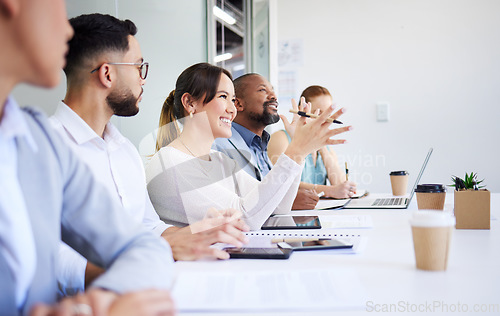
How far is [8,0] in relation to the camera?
20.9 inches

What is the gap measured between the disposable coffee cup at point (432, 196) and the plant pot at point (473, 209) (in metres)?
0.26

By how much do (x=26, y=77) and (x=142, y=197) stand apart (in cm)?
81

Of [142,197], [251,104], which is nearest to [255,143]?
[251,104]

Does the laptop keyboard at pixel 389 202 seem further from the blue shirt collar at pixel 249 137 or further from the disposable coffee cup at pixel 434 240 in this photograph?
the disposable coffee cup at pixel 434 240

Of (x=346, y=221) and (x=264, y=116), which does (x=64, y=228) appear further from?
(x=264, y=116)

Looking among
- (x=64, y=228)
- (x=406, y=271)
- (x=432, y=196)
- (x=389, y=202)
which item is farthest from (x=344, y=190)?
(x=64, y=228)

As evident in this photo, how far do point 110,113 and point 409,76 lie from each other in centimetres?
302

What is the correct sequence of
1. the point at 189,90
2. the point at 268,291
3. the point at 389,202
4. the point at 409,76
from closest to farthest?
the point at 268,291 → the point at 189,90 → the point at 389,202 → the point at 409,76

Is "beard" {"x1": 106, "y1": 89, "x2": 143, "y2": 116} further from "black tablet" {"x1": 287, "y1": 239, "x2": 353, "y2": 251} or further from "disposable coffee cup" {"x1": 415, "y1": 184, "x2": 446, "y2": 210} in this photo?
"disposable coffee cup" {"x1": 415, "y1": 184, "x2": 446, "y2": 210}

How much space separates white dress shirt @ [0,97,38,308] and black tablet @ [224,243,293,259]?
0.48 meters

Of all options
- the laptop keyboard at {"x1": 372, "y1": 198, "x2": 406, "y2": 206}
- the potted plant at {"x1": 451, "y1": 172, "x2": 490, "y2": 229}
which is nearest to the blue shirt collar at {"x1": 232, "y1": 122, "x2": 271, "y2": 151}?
the laptop keyboard at {"x1": 372, "y1": 198, "x2": 406, "y2": 206}

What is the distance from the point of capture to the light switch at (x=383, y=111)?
377 centimetres

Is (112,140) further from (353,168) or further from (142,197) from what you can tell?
(353,168)

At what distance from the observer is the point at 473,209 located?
1306mm
